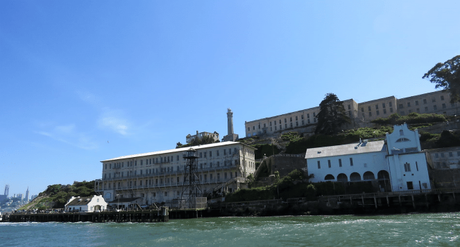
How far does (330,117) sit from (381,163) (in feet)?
76.9

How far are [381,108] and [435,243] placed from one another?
68.3m

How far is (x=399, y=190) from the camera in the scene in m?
41.0

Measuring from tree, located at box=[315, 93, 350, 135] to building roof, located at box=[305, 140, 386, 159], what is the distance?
17099 millimetres

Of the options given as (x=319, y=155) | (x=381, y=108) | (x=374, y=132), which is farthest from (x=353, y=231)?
(x=381, y=108)

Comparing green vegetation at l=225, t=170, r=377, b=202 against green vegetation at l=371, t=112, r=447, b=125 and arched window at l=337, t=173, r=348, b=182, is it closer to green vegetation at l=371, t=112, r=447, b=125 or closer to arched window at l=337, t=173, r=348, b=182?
arched window at l=337, t=173, r=348, b=182

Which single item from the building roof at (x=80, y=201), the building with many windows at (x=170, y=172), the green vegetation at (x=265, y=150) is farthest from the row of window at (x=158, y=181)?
the green vegetation at (x=265, y=150)

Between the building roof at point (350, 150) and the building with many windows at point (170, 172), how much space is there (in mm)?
13419

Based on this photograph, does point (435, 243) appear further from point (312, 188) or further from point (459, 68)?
point (459, 68)

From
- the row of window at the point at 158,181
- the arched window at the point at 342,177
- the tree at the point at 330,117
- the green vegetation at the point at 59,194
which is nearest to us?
the arched window at the point at 342,177

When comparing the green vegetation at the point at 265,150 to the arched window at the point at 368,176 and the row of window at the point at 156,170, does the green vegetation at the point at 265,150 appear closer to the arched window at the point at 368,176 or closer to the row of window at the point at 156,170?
the row of window at the point at 156,170

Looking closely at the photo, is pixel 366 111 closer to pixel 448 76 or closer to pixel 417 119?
pixel 417 119

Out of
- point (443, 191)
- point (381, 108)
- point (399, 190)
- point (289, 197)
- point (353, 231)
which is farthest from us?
point (381, 108)

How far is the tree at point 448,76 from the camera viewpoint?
49562mm

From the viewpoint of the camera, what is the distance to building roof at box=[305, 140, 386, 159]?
46562 millimetres
